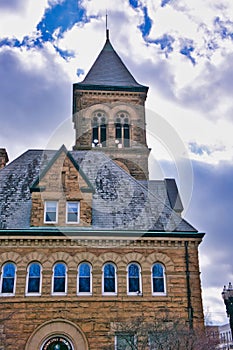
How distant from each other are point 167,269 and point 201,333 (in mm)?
4483

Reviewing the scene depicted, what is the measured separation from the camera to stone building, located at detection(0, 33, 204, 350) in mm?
25688

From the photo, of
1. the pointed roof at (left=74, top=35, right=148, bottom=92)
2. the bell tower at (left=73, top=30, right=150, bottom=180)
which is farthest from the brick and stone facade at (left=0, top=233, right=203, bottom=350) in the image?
the pointed roof at (left=74, top=35, right=148, bottom=92)

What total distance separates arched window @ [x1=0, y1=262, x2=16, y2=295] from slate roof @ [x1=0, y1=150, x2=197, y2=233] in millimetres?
2332

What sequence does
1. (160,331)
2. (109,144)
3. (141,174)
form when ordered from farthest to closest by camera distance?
(109,144) < (141,174) < (160,331)

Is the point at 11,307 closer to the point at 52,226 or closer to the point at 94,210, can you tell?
the point at 52,226

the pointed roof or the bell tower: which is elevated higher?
the pointed roof

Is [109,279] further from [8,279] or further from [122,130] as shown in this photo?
[122,130]

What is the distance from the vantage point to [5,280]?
26.5 m

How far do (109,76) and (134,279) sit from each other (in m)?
34.3

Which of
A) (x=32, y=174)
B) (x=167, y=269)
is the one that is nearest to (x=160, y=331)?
(x=167, y=269)

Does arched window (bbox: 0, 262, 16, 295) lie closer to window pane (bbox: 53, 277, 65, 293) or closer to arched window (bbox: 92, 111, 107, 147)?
window pane (bbox: 53, 277, 65, 293)

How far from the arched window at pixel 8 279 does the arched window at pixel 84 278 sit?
12.2ft

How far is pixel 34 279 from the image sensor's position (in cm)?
2664

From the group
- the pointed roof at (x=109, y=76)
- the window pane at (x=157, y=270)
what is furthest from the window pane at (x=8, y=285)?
the pointed roof at (x=109, y=76)
